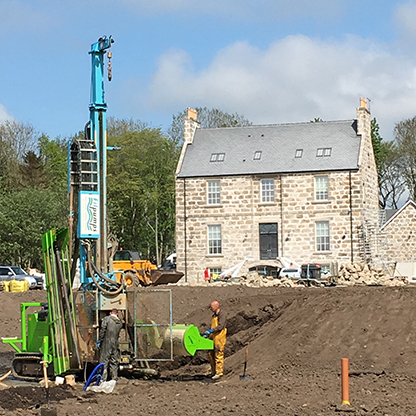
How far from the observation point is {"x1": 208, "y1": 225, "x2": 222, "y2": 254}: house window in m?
50.6

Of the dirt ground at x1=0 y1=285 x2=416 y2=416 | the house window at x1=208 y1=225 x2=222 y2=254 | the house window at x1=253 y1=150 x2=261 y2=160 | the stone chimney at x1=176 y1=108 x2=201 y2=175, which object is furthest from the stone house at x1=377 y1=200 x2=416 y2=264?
the dirt ground at x1=0 y1=285 x2=416 y2=416

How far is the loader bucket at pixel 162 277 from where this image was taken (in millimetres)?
38969

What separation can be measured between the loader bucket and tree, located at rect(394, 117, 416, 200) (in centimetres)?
3755

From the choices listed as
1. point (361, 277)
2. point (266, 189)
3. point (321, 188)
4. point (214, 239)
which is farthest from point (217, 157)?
point (361, 277)

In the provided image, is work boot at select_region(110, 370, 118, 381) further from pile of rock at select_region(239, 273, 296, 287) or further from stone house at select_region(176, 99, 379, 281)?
stone house at select_region(176, 99, 379, 281)

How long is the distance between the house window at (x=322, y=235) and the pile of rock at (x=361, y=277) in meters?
10.5

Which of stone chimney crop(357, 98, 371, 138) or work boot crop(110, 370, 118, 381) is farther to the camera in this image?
stone chimney crop(357, 98, 371, 138)

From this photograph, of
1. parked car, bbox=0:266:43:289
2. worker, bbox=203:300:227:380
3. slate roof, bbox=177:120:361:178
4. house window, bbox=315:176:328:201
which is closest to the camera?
worker, bbox=203:300:227:380

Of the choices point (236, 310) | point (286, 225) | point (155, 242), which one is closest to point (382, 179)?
point (155, 242)

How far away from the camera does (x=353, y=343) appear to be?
17.4 metres

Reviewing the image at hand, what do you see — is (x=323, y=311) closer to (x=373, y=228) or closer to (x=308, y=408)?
→ (x=308, y=408)

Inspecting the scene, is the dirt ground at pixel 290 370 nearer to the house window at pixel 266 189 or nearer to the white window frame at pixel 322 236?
the white window frame at pixel 322 236

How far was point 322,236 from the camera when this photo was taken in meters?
49.0

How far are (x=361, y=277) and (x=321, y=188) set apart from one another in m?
13.7
